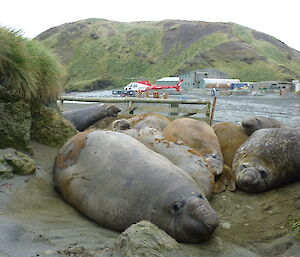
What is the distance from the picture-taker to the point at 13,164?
3.57 metres

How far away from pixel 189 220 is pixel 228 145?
10.8 feet

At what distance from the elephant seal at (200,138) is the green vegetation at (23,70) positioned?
2.07 metres

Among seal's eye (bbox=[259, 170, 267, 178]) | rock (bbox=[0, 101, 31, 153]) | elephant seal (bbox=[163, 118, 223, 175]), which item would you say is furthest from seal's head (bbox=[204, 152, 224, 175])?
rock (bbox=[0, 101, 31, 153])

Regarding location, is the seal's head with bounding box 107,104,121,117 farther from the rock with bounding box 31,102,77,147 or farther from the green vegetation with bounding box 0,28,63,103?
the green vegetation with bounding box 0,28,63,103

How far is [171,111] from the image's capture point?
9.95 meters

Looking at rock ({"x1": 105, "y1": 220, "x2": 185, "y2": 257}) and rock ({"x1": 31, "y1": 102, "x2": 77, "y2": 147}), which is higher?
rock ({"x1": 105, "y1": 220, "x2": 185, "y2": 257})

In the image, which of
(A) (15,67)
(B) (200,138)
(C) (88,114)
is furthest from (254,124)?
(C) (88,114)

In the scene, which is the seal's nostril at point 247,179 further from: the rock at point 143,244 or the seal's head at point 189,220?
the rock at point 143,244

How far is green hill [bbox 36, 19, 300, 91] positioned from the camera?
380 feet

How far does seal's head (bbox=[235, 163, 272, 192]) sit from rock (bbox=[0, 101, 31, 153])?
3041 mm

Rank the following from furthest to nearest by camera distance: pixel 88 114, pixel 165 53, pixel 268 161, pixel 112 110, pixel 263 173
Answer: pixel 165 53 → pixel 112 110 → pixel 88 114 → pixel 268 161 → pixel 263 173

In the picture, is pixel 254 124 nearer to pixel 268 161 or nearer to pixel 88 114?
pixel 268 161

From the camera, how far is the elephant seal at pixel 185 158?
4355mm

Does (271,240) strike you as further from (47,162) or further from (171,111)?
(171,111)
